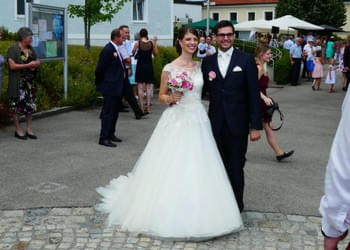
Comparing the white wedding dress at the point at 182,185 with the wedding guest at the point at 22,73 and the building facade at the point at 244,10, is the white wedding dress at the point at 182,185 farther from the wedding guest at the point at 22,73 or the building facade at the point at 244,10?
the building facade at the point at 244,10

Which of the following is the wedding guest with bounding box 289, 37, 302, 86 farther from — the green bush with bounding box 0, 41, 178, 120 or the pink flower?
the pink flower

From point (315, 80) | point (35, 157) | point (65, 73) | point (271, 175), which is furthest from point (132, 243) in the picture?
point (315, 80)

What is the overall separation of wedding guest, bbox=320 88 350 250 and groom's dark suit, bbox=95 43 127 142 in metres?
6.31

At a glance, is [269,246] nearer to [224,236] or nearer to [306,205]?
[224,236]

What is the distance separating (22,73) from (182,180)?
490cm

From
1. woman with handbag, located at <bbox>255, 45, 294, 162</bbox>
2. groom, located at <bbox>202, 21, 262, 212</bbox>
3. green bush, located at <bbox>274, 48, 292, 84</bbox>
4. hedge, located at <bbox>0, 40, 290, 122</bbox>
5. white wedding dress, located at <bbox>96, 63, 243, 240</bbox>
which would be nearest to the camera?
white wedding dress, located at <bbox>96, 63, 243, 240</bbox>

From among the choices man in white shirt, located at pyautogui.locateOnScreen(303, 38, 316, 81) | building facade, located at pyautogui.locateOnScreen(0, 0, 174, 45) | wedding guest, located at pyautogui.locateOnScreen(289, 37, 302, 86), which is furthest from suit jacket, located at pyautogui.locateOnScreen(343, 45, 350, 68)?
building facade, located at pyautogui.locateOnScreen(0, 0, 174, 45)

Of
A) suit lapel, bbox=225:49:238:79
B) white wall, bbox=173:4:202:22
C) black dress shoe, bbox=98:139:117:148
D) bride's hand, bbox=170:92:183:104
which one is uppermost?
white wall, bbox=173:4:202:22

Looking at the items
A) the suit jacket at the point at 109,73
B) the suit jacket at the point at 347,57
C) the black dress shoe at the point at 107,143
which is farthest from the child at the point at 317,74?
the black dress shoe at the point at 107,143

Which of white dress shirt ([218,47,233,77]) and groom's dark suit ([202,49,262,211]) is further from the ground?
white dress shirt ([218,47,233,77])

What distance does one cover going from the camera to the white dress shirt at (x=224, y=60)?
5262 mm

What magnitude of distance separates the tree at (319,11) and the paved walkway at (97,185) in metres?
46.3

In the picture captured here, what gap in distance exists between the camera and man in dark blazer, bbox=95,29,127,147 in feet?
29.9

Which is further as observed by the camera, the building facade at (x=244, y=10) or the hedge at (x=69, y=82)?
the building facade at (x=244, y=10)
